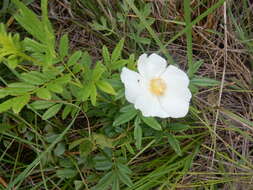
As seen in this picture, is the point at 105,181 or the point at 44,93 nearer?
the point at 44,93

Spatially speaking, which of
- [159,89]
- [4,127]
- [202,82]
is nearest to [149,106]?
[159,89]

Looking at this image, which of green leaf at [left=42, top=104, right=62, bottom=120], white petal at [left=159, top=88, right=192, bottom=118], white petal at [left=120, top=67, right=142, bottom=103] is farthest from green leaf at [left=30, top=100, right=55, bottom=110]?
white petal at [left=159, top=88, right=192, bottom=118]

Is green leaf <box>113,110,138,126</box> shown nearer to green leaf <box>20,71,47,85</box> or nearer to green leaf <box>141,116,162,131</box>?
green leaf <box>141,116,162,131</box>

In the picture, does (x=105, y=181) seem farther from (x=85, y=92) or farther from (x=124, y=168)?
(x=85, y=92)

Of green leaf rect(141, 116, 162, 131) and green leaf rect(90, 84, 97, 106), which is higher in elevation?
green leaf rect(90, 84, 97, 106)

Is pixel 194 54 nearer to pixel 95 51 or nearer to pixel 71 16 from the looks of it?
pixel 95 51

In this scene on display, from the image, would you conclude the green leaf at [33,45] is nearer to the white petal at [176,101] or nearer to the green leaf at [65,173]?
the white petal at [176,101]

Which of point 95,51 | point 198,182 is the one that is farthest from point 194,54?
point 198,182

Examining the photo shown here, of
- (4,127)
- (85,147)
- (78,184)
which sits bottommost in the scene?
(78,184)

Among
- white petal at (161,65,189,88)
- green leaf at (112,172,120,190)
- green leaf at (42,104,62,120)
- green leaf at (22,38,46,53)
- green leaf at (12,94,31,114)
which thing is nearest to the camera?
green leaf at (12,94,31,114)
